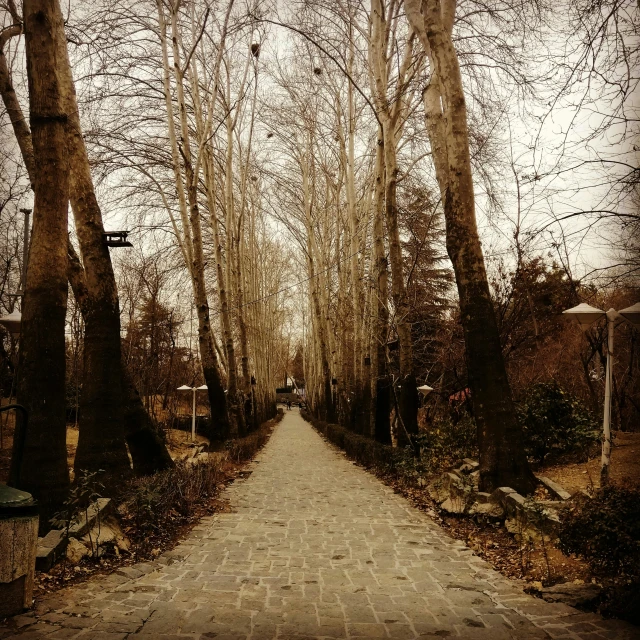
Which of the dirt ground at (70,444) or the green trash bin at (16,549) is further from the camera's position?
the dirt ground at (70,444)

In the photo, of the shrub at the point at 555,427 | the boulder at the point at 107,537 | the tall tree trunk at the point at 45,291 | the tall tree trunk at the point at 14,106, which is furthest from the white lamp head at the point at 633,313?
the tall tree trunk at the point at 14,106

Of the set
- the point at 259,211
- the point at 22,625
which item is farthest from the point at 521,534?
the point at 259,211

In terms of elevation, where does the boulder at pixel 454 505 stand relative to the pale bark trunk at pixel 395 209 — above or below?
below

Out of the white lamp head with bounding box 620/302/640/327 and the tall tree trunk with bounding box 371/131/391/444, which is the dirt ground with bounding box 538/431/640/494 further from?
the tall tree trunk with bounding box 371/131/391/444

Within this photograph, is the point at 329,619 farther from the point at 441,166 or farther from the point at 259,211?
the point at 259,211

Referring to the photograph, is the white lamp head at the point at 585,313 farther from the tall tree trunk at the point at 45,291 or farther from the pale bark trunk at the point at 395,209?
the tall tree trunk at the point at 45,291

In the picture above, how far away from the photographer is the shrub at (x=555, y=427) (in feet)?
27.8

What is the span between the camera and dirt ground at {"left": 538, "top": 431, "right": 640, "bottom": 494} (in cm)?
683

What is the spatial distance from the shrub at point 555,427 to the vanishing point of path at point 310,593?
2.61 meters

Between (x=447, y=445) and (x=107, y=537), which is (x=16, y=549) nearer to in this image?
(x=107, y=537)

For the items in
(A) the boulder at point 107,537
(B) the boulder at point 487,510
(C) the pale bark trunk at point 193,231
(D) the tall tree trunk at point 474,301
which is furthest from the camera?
(C) the pale bark trunk at point 193,231

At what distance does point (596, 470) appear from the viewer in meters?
7.56

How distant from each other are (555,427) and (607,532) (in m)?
4.79

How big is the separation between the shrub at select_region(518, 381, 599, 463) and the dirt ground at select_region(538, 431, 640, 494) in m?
0.34
